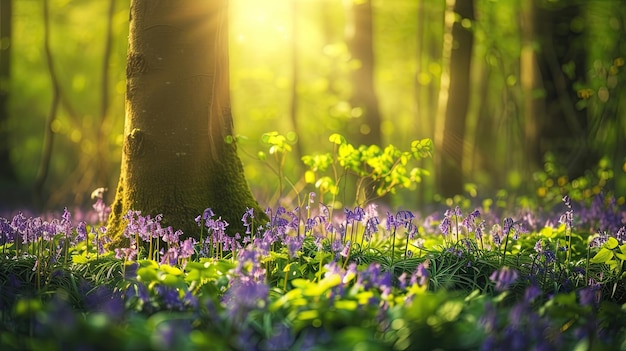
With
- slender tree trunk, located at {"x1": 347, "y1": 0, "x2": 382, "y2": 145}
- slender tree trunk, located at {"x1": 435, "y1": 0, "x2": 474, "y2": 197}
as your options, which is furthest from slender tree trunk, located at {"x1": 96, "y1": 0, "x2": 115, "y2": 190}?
slender tree trunk, located at {"x1": 435, "y1": 0, "x2": 474, "y2": 197}

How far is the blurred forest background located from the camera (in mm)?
10555

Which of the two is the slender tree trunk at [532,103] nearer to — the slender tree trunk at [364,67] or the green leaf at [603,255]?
the slender tree trunk at [364,67]

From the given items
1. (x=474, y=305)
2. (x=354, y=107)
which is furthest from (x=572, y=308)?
(x=354, y=107)

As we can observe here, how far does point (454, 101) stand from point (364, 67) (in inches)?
60.0

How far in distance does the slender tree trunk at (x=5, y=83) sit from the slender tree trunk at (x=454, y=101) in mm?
9117

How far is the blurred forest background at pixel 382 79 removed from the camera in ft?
34.6

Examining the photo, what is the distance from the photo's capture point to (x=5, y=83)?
47.9 feet

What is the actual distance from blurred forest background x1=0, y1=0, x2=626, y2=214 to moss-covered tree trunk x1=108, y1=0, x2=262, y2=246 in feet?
1.80

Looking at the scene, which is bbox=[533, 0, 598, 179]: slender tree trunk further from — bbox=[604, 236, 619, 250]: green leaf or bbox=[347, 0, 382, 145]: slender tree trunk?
bbox=[604, 236, 619, 250]: green leaf

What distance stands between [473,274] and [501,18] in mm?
15646

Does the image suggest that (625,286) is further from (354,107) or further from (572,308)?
(354,107)

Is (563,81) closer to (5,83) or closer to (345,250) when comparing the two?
(345,250)

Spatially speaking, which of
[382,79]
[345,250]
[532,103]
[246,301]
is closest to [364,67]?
[532,103]

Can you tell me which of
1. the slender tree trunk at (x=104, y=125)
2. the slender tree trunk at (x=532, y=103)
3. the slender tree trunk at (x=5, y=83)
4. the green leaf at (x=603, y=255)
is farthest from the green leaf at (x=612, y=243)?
the slender tree trunk at (x=5, y=83)
